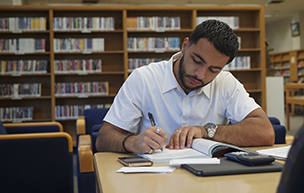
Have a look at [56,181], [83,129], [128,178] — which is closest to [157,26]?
[83,129]

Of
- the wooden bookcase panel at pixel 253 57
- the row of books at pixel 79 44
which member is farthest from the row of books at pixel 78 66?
the wooden bookcase panel at pixel 253 57

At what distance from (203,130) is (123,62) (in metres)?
4.71

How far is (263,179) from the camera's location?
893 millimetres

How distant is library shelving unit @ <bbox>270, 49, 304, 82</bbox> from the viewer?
13.9 metres

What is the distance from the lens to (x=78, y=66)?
236 inches

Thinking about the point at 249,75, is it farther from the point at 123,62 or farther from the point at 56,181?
the point at 56,181

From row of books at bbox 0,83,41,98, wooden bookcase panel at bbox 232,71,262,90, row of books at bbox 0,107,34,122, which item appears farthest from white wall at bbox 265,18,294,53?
row of books at bbox 0,107,34,122

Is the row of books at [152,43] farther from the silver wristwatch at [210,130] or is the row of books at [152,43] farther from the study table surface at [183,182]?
the study table surface at [183,182]

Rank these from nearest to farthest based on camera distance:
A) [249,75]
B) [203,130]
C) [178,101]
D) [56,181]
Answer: [203,130], [178,101], [56,181], [249,75]

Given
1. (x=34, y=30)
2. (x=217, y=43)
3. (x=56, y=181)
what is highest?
(x=34, y=30)

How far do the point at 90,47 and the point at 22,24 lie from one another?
112 centimetres

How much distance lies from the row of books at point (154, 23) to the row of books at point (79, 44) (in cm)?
57

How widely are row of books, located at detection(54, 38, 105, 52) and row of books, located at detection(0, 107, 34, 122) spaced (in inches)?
42.7

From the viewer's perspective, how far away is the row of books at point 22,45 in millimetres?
5836
